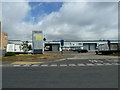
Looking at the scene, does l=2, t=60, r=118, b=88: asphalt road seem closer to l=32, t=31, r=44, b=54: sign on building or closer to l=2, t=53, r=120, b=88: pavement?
l=2, t=53, r=120, b=88: pavement

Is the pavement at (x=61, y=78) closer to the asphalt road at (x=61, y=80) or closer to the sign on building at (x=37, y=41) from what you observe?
the asphalt road at (x=61, y=80)

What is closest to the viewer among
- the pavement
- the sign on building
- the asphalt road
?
the asphalt road

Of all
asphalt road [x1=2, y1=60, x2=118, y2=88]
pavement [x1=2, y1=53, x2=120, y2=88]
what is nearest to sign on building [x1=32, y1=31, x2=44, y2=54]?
pavement [x1=2, y1=53, x2=120, y2=88]

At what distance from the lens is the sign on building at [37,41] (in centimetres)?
4512

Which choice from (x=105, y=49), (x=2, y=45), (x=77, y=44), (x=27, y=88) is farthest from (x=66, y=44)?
(x=27, y=88)

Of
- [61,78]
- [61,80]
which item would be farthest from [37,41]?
[61,80]

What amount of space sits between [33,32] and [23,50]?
12114 mm

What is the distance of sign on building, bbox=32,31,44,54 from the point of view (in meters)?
45.1

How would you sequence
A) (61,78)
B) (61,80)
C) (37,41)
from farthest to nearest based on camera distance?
1. (37,41)
2. (61,78)
3. (61,80)

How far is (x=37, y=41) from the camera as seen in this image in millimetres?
45438

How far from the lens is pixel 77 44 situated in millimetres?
102938

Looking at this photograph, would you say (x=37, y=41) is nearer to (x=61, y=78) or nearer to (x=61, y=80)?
(x=61, y=78)

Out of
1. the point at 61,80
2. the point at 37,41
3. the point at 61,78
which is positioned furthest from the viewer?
the point at 37,41

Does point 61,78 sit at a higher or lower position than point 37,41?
lower
